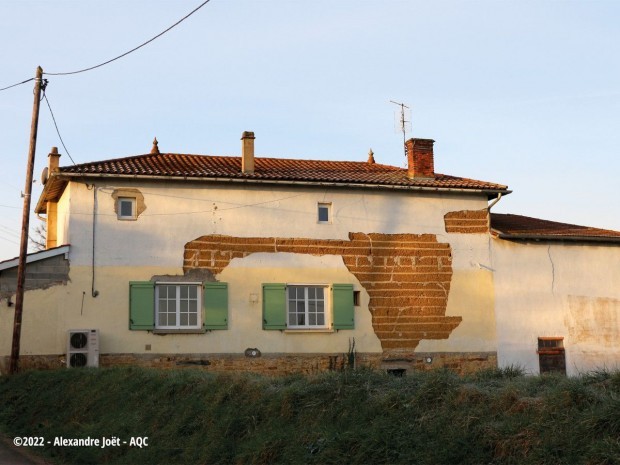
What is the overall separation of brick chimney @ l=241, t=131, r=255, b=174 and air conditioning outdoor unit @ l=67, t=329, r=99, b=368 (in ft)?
19.0

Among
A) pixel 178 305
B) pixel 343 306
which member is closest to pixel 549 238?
pixel 343 306

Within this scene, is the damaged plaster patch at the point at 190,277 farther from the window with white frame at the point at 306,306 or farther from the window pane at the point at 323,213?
the window pane at the point at 323,213

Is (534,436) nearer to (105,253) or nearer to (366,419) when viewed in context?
(366,419)

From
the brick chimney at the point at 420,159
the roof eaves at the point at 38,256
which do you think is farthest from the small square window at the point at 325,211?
the roof eaves at the point at 38,256

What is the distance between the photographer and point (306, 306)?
22.1 meters

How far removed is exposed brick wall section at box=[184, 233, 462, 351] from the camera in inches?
878

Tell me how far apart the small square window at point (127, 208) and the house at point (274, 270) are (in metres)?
0.04

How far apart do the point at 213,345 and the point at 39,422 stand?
7.32 metres

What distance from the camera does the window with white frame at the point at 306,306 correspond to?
72.2 feet

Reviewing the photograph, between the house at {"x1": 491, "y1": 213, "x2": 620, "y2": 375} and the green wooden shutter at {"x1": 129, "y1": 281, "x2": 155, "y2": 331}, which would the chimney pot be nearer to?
the green wooden shutter at {"x1": 129, "y1": 281, "x2": 155, "y2": 331}

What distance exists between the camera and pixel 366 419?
31.9ft

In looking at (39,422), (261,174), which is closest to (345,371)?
(39,422)

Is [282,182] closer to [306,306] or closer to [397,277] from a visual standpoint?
[306,306]

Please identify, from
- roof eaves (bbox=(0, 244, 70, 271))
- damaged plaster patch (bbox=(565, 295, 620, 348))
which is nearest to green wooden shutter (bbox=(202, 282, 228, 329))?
roof eaves (bbox=(0, 244, 70, 271))
